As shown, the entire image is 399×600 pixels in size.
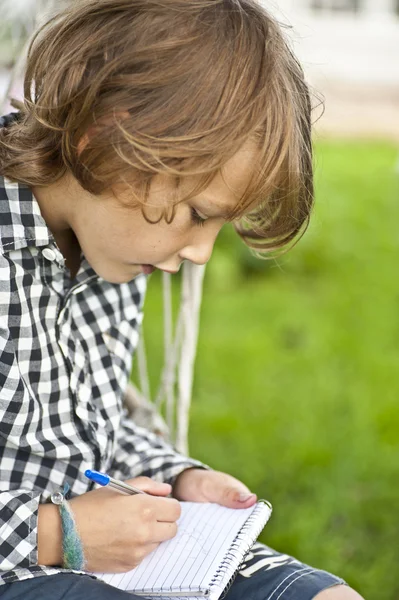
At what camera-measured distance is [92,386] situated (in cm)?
143

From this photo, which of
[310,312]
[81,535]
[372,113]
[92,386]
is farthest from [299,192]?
[372,113]

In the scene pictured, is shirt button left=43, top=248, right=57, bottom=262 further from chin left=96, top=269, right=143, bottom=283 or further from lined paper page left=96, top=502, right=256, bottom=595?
lined paper page left=96, top=502, right=256, bottom=595

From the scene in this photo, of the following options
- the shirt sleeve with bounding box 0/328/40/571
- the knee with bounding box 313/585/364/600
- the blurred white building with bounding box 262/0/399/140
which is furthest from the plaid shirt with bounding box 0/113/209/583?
the blurred white building with bounding box 262/0/399/140

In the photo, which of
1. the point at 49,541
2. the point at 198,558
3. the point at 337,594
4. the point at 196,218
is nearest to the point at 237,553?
the point at 198,558

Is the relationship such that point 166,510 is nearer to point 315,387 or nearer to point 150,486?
point 150,486

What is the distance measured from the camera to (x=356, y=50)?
9.55m

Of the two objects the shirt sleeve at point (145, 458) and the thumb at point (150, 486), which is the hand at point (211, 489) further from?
the thumb at point (150, 486)

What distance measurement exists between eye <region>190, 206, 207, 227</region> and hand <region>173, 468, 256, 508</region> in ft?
1.42

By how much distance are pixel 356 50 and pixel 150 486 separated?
888 centimetres

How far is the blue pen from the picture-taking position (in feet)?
3.95

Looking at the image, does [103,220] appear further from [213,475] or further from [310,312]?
[310,312]

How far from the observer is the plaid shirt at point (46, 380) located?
1244 millimetres

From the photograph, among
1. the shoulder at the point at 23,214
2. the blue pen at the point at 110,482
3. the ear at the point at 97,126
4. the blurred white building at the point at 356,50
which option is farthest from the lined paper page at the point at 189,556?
the blurred white building at the point at 356,50

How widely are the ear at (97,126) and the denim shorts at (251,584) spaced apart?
1.89ft
